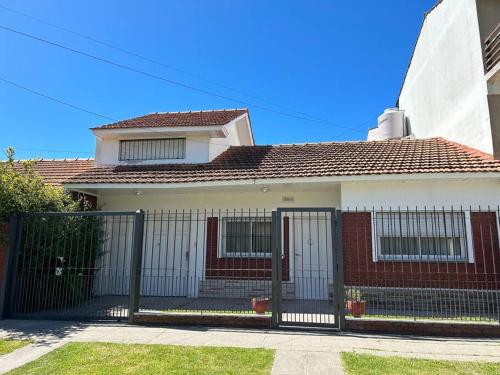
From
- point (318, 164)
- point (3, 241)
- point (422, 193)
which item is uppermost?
point (318, 164)

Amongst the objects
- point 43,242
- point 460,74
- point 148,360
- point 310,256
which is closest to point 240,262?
point 310,256

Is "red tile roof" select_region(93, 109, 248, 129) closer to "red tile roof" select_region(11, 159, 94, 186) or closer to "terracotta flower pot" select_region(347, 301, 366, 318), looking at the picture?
"red tile roof" select_region(11, 159, 94, 186)

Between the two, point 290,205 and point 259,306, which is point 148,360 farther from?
point 290,205

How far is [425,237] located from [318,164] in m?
3.47

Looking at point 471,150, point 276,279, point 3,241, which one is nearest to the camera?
point 276,279

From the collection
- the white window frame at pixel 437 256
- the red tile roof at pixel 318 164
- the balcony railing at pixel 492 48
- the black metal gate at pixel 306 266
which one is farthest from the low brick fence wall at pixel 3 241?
the balcony railing at pixel 492 48

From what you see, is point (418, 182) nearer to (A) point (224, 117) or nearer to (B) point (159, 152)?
(A) point (224, 117)

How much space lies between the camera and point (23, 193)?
8.81m

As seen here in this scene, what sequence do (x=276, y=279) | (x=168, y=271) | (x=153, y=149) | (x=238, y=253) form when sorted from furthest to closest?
(x=153, y=149) → (x=168, y=271) → (x=238, y=253) → (x=276, y=279)

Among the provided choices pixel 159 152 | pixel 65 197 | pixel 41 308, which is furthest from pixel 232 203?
pixel 41 308

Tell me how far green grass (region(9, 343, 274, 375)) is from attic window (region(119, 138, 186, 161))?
801 centimetres

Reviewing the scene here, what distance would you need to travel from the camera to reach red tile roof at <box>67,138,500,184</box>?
9.96 m

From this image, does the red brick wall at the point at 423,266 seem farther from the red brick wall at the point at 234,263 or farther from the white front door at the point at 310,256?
the red brick wall at the point at 234,263

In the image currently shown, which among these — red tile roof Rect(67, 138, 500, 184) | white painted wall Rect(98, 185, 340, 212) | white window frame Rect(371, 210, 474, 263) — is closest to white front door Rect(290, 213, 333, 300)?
white painted wall Rect(98, 185, 340, 212)
